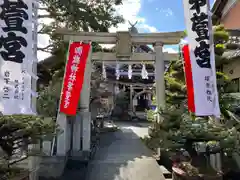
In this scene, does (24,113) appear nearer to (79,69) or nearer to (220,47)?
(79,69)

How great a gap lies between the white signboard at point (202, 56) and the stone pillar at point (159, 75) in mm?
2580

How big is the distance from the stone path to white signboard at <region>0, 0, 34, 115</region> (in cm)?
286

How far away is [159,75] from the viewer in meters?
8.91

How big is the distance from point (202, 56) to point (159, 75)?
277 cm

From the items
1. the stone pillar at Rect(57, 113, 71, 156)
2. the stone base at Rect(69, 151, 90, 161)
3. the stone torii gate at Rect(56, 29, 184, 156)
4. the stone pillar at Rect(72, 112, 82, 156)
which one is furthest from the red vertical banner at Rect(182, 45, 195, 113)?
the stone pillar at Rect(72, 112, 82, 156)

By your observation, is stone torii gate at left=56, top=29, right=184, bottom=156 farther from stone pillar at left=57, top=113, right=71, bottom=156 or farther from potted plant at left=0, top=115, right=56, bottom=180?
potted plant at left=0, top=115, right=56, bottom=180

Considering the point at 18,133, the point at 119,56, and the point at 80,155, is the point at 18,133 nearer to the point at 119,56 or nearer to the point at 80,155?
the point at 80,155

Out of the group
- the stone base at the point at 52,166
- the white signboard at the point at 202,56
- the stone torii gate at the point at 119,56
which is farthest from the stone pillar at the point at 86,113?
the white signboard at the point at 202,56

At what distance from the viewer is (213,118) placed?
256 inches

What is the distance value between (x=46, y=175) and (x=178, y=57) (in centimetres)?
562

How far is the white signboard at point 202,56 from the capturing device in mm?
6113

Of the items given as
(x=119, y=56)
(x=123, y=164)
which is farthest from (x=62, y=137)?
(x=119, y=56)

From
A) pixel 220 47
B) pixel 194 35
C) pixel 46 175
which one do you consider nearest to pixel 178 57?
pixel 220 47

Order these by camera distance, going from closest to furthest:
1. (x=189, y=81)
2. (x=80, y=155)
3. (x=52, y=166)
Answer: (x=189, y=81) < (x=52, y=166) < (x=80, y=155)
